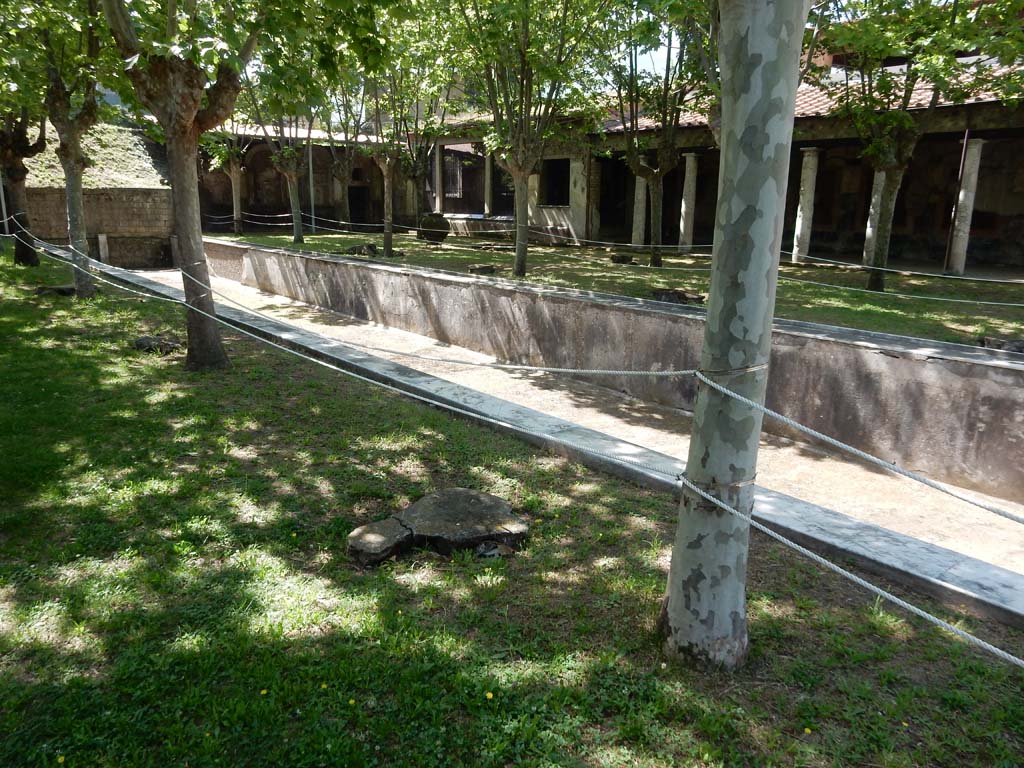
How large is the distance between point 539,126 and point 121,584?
12001mm

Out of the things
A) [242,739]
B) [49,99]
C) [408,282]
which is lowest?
[242,739]

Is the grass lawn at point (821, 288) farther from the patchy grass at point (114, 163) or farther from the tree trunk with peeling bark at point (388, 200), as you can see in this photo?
the patchy grass at point (114, 163)

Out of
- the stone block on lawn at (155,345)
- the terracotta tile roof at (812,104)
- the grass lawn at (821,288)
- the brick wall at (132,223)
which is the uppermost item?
the terracotta tile roof at (812,104)

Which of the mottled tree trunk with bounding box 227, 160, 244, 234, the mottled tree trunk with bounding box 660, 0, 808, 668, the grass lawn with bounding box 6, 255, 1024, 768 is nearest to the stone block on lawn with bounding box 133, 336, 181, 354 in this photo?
the grass lawn with bounding box 6, 255, 1024, 768

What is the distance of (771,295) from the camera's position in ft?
8.82

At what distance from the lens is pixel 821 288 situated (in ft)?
43.3

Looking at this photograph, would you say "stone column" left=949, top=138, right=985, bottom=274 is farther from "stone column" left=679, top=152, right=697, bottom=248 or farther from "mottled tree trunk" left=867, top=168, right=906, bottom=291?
"stone column" left=679, top=152, right=697, bottom=248

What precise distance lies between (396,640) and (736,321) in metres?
1.92

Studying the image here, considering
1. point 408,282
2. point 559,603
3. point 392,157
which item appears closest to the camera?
point 559,603

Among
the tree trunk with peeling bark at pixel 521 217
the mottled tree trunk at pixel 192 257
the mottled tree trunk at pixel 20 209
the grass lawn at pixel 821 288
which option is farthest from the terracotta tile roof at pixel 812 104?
the mottled tree trunk at pixel 20 209

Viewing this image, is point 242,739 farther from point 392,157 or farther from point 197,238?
point 392,157

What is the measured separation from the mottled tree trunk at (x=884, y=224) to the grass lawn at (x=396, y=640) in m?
9.59

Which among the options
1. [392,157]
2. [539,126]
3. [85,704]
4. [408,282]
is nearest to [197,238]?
[408,282]

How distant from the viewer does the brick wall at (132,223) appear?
17.4m
